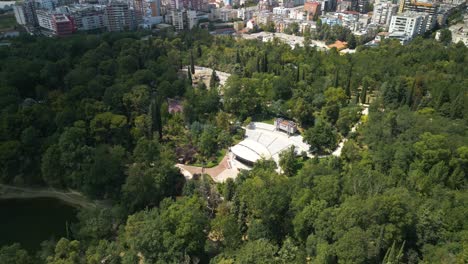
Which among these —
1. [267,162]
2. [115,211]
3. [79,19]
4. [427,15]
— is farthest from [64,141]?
[427,15]

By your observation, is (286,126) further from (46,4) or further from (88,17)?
(46,4)

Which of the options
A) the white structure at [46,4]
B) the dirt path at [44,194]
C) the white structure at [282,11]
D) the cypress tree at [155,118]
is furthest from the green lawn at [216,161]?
the white structure at [46,4]

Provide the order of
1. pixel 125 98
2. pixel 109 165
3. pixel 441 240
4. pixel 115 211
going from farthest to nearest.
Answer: pixel 125 98
pixel 109 165
pixel 115 211
pixel 441 240

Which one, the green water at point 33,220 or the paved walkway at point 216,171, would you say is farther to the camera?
the paved walkway at point 216,171

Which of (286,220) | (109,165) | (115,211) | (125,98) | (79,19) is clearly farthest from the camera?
(79,19)

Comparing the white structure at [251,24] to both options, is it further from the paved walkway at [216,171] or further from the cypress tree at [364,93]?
the paved walkway at [216,171]

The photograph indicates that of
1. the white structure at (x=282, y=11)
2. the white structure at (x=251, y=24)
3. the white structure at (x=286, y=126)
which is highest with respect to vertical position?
the white structure at (x=282, y=11)

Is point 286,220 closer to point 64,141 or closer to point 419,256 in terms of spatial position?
point 419,256
